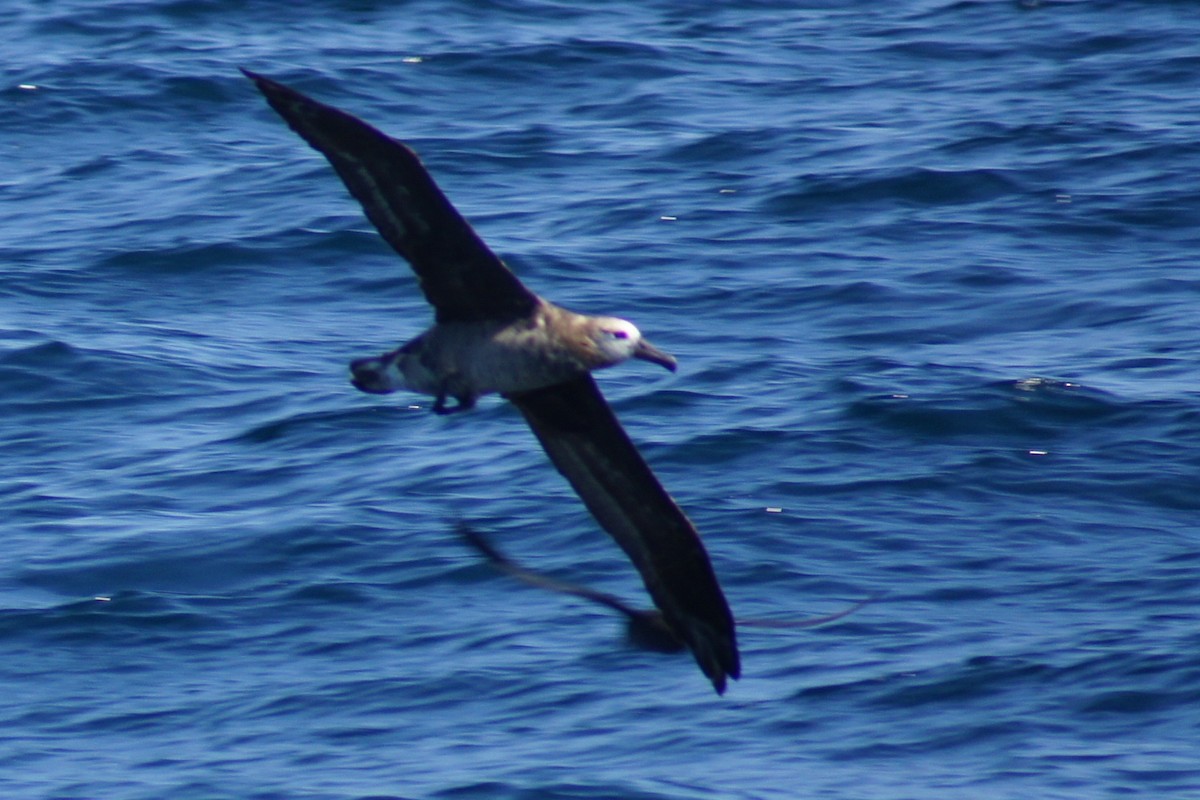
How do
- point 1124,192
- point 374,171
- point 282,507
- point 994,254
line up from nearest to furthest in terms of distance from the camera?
point 374,171
point 282,507
point 994,254
point 1124,192

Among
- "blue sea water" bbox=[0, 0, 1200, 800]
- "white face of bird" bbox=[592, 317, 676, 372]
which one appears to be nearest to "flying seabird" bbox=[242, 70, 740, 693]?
"white face of bird" bbox=[592, 317, 676, 372]

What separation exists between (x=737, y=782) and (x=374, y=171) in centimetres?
297

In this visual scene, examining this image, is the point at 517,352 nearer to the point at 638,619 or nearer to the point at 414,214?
the point at 414,214

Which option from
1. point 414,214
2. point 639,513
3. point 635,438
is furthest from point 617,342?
point 635,438

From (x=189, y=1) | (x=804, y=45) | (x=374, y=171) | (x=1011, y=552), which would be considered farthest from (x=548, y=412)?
(x=189, y=1)

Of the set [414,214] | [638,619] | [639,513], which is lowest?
[638,619]

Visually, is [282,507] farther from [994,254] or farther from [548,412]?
[994,254]

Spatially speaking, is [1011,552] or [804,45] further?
[804,45]

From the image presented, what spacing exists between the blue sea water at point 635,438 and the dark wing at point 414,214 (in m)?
2.15

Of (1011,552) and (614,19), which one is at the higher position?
(614,19)

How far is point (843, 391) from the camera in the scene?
11289mm

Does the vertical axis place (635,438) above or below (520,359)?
below

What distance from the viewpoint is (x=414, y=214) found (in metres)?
6.84

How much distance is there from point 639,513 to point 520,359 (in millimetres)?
1138
